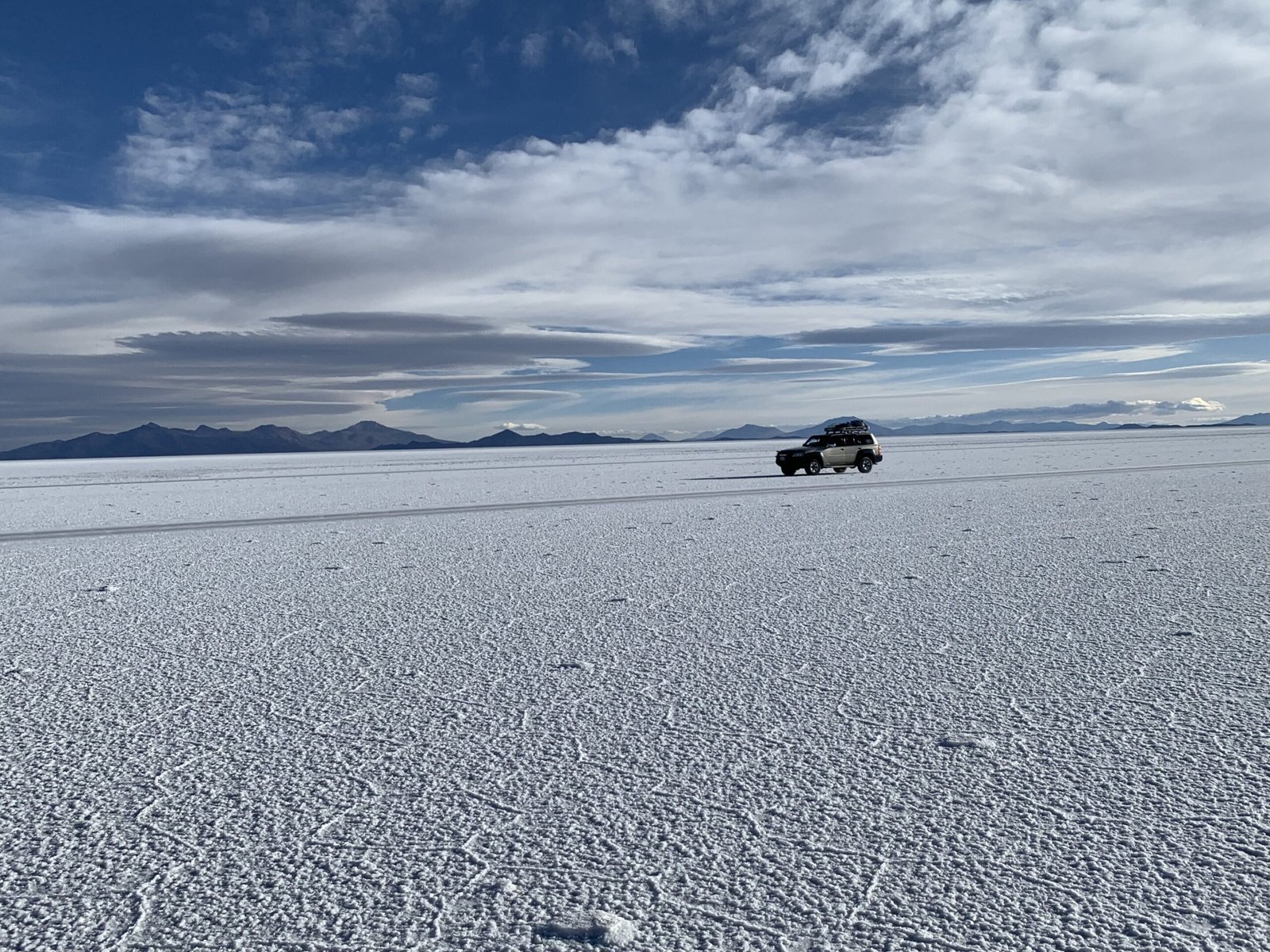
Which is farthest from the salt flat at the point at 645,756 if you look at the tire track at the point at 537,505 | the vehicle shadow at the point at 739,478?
the vehicle shadow at the point at 739,478

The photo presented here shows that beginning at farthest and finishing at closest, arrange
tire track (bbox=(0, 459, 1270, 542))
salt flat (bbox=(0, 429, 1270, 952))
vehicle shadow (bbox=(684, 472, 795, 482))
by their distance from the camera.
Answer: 1. vehicle shadow (bbox=(684, 472, 795, 482))
2. tire track (bbox=(0, 459, 1270, 542))
3. salt flat (bbox=(0, 429, 1270, 952))

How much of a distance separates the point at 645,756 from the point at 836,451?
27713 millimetres

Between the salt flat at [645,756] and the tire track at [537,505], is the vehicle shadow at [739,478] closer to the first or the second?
the tire track at [537,505]

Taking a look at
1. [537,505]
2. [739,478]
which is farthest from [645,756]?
[739,478]

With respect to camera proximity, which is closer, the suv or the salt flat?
the salt flat

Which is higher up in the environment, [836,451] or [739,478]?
[836,451]

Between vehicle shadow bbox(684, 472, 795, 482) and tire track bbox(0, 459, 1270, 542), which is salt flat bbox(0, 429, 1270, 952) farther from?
vehicle shadow bbox(684, 472, 795, 482)

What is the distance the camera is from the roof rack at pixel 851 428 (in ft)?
104

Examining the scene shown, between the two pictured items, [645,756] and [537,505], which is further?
[537,505]

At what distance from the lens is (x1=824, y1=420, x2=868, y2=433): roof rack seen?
3156cm

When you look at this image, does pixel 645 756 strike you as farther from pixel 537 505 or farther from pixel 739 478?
pixel 739 478

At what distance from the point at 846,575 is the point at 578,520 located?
746 centimetres

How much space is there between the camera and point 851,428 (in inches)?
1257

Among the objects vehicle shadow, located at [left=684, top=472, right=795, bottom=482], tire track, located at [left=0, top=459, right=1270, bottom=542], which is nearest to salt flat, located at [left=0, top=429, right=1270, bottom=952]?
tire track, located at [left=0, top=459, right=1270, bottom=542]
